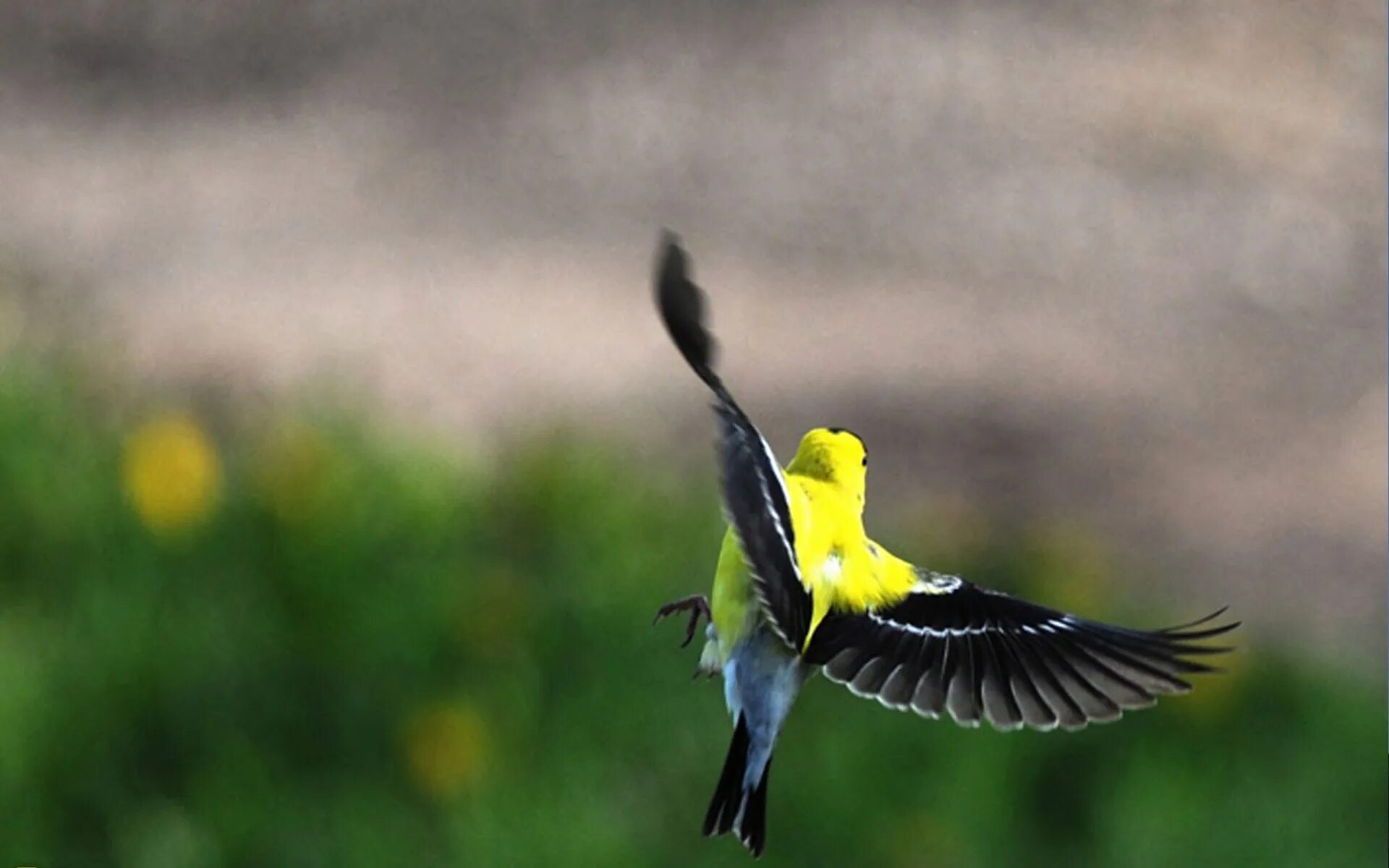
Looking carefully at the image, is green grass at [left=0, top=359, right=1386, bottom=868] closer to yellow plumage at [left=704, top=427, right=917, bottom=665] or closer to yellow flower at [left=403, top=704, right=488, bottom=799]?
yellow flower at [left=403, top=704, right=488, bottom=799]

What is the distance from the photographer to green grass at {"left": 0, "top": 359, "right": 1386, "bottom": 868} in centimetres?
209

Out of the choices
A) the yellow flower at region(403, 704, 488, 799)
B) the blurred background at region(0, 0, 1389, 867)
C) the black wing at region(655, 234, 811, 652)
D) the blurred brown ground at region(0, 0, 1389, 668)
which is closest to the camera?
the black wing at region(655, 234, 811, 652)

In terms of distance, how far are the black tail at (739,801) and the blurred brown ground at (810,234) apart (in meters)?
2.28

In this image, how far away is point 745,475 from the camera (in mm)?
504

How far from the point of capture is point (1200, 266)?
664 centimetres

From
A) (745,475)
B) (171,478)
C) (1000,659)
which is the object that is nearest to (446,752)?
(171,478)

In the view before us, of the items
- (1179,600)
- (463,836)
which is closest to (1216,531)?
(1179,600)

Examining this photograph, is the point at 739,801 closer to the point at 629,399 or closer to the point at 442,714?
the point at 442,714

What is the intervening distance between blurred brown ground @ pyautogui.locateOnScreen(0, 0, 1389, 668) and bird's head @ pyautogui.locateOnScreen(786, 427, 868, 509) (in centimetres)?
225

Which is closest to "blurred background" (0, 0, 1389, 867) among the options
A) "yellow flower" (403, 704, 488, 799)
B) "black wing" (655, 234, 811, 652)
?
"yellow flower" (403, 704, 488, 799)

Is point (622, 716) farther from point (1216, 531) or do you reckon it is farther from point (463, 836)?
point (1216, 531)

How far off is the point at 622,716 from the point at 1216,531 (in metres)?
2.70

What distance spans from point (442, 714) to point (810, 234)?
4.07 meters

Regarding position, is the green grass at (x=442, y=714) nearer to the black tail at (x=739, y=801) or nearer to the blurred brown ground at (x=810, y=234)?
the blurred brown ground at (x=810, y=234)
